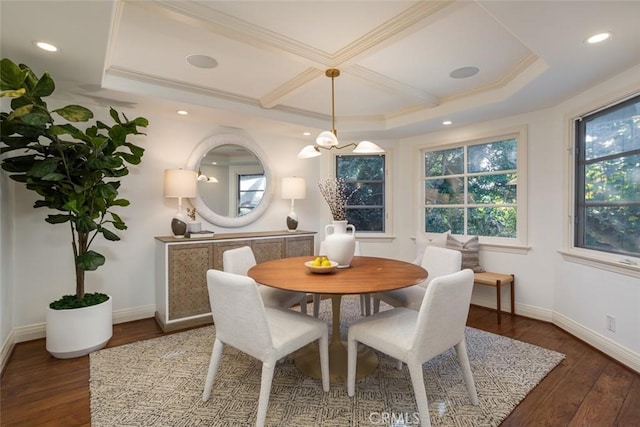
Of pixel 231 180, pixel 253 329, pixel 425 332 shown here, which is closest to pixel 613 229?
pixel 425 332

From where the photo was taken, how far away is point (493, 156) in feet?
12.7

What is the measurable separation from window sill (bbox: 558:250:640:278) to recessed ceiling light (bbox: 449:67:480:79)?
1960 millimetres

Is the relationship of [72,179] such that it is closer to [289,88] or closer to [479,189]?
[289,88]

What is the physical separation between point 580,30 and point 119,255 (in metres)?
4.28

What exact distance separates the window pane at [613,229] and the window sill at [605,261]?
0.37ft

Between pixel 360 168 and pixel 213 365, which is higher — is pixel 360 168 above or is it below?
above

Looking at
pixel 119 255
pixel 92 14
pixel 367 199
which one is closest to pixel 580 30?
pixel 92 14

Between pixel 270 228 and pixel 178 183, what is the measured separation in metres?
1.42

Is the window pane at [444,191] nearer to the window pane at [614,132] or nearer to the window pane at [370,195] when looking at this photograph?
the window pane at [370,195]

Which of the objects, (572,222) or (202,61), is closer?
(202,61)

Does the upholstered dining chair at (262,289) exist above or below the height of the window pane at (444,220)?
below

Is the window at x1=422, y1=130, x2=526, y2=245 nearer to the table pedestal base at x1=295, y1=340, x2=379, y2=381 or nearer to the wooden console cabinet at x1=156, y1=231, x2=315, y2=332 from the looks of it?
the table pedestal base at x1=295, y1=340, x2=379, y2=381

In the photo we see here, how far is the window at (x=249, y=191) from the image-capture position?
13.4 ft

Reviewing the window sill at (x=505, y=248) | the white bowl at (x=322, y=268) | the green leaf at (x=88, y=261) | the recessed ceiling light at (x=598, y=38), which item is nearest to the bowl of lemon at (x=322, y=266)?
the white bowl at (x=322, y=268)
